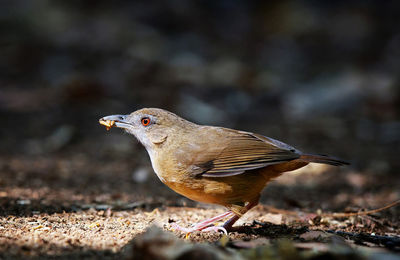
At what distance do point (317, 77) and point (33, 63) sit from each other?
7.71 m

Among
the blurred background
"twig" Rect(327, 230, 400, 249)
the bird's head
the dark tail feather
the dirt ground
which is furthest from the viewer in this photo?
the blurred background

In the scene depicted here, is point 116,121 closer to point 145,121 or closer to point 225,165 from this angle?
point 145,121

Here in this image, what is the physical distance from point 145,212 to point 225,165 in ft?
3.94

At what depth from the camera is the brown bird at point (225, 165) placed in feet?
12.1

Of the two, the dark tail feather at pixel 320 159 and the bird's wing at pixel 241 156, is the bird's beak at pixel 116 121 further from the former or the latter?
the dark tail feather at pixel 320 159

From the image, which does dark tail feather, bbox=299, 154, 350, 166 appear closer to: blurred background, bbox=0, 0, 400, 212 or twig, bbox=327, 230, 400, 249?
twig, bbox=327, 230, 400, 249

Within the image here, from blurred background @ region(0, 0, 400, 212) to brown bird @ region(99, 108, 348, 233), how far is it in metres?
1.43

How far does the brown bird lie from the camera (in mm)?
3680

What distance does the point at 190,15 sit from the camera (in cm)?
1557

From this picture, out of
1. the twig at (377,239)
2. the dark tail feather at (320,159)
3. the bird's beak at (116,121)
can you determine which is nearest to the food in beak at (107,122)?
the bird's beak at (116,121)

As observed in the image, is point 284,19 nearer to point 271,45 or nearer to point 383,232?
point 271,45

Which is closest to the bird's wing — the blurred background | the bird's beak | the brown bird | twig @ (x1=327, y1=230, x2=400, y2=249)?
the brown bird

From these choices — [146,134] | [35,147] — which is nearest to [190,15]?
[35,147]

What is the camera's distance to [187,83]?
450 inches
